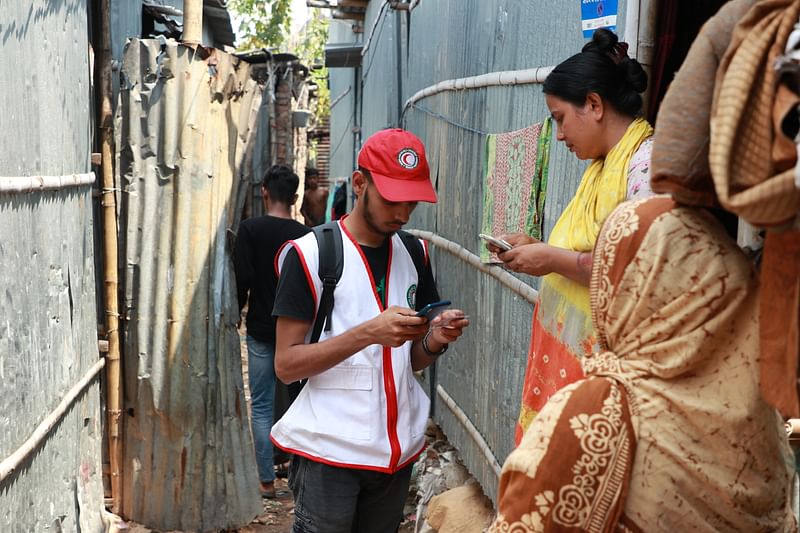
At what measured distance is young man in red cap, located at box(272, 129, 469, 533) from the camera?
282 centimetres

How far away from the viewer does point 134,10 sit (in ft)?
→ 20.0

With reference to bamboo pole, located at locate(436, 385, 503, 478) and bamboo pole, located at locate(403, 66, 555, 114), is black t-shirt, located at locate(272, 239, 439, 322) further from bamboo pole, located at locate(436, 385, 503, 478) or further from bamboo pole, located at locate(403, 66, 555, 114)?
bamboo pole, located at locate(436, 385, 503, 478)

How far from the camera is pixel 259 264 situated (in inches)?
217

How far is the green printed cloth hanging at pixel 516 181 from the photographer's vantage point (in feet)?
12.0

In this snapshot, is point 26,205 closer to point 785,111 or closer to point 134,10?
point 785,111

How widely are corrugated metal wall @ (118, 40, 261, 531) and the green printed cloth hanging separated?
5.13 feet

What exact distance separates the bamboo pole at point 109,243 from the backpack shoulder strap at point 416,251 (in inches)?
86.4

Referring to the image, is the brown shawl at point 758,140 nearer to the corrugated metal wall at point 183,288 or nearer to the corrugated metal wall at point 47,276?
the corrugated metal wall at point 47,276

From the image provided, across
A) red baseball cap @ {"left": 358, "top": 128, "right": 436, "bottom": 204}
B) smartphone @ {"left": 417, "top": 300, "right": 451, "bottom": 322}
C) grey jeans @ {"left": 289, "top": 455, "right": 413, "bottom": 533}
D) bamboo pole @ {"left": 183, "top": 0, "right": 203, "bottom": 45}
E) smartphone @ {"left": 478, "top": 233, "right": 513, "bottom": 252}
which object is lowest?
grey jeans @ {"left": 289, "top": 455, "right": 413, "bottom": 533}

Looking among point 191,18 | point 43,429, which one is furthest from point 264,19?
point 43,429

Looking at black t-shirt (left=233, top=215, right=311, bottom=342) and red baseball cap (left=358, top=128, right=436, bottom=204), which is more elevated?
red baseball cap (left=358, top=128, right=436, bottom=204)

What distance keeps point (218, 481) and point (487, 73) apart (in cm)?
273

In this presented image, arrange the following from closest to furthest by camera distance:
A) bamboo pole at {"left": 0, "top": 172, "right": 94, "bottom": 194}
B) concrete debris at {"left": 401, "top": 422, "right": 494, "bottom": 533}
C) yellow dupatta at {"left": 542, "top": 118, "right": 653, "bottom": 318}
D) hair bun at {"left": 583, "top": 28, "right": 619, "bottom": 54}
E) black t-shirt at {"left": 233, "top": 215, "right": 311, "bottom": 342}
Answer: yellow dupatta at {"left": 542, "top": 118, "right": 653, "bottom": 318}
hair bun at {"left": 583, "top": 28, "right": 619, "bottom": 54}
bamboo pole at {"left": 0, "top": 172, "right": 94, "bottom": 194}
concrete debris at {"left": 401, "top": 422, "right": 494, "bottom": 533}
black t-shirt at {"left": 233, "top": 215, "right": 311, "bottom": 342}

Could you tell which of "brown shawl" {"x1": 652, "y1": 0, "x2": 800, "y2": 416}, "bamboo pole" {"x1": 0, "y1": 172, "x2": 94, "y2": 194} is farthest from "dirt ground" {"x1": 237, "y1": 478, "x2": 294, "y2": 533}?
"brown shawl" {"x1": 652, "y1": 0, "x2": 800, "y2": 416}
